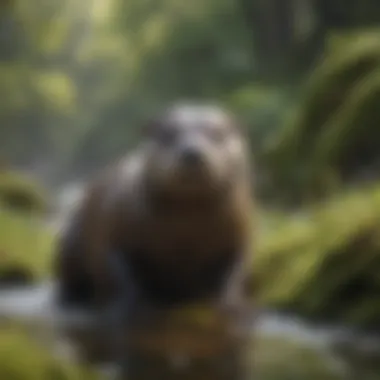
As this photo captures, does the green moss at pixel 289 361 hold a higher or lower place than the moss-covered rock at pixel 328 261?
lower

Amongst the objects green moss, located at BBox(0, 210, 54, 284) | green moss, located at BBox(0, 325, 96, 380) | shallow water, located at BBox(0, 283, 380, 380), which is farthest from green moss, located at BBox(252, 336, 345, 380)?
green moss, located at BBox(0, 210, 54, 284)

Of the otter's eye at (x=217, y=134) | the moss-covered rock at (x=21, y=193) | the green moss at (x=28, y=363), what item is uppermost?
the otter's eye at (x=217, y=134)

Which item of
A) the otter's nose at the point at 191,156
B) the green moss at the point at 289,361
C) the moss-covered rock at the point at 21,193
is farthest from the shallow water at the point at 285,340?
the otter's nose at the point at 191,156

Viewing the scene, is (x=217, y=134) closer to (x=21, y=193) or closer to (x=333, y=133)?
(x=333, y=133)

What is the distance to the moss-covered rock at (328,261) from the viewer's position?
1.28 m

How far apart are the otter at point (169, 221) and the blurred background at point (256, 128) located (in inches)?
1.0

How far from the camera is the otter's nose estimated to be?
1.35 metres

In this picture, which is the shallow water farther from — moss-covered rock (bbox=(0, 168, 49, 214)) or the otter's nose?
the otter's nose

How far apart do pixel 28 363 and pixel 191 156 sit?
36cm

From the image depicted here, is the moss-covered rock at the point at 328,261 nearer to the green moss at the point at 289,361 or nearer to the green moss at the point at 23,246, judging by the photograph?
the green moss at the point at 289,361

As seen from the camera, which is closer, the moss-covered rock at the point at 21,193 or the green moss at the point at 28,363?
the green moss at the point at 28,363

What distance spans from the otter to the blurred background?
3 centimetres

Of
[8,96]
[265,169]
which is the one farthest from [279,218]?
[8,96]

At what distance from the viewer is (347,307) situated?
128cm
